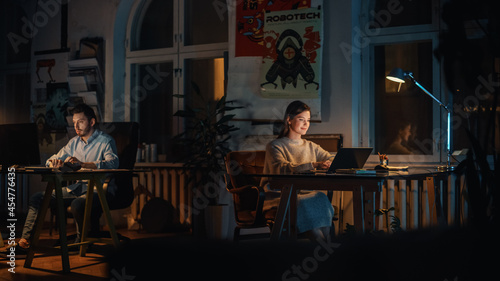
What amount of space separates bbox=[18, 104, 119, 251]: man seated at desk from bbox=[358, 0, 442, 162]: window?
2312 mm

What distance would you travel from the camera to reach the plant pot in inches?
193

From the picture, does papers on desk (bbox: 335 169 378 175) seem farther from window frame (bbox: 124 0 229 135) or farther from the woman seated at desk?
window frame (bbox: 124 0 229 135)

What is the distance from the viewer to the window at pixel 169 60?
5918 mm

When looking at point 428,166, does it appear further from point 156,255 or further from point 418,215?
point 156,255

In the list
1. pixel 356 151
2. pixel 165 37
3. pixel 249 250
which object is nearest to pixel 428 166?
pixel 356 151

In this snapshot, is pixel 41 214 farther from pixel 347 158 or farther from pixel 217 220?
pixel 347 158

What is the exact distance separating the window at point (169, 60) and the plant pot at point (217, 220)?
1159 millimetres

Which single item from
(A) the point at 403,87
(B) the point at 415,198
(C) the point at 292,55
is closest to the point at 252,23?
(C) the point at 292,55

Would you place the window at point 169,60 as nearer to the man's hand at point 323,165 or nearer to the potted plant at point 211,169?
the potted plant at point 211,169

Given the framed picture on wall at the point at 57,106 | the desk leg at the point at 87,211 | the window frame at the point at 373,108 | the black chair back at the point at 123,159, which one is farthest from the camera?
the framed picture on wall at the point at 57,106

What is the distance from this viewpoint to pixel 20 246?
13.2 ft

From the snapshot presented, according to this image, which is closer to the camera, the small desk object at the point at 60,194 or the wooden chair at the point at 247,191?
the small desk object at the point at 60,194

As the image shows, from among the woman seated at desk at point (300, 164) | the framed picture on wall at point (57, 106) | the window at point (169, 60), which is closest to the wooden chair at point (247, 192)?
the woman seated at desk at point (300, 164)

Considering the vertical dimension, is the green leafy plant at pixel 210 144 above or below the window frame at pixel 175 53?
below
